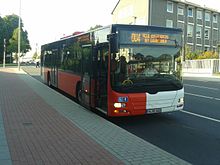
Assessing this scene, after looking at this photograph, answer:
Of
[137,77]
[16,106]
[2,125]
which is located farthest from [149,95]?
[16,106]

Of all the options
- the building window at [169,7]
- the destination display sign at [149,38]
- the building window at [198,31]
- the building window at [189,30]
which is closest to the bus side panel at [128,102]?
the destination display sign at [149,38]

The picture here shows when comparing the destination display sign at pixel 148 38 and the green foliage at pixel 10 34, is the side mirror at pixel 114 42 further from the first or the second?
the green foliage at pixel 10 34

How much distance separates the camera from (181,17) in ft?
213

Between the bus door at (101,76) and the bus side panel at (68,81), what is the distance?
2513 millimetres

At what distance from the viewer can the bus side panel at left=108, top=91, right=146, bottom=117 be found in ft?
32.8

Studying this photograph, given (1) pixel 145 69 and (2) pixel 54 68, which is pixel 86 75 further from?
(2) pixel 54 68

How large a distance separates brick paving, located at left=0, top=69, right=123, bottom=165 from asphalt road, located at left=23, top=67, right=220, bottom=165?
1.63 meters

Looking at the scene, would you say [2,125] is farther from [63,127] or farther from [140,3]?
[140,3]

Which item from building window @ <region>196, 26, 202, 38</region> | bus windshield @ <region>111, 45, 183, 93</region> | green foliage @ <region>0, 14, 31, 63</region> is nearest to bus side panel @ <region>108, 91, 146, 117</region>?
bus windshield @ <region>111, 45, 183, 93</region>

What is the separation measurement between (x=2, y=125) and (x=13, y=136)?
4.40 feet

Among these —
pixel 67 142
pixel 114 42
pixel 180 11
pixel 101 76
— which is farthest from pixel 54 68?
pixel 180 11

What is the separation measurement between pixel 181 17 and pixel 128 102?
57.6 meters

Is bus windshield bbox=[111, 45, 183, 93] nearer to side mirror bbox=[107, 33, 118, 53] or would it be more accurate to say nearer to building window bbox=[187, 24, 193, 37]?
side mirror bbox=[107, 33, 118, 53]

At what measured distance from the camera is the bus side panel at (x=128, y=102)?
32.8ft
